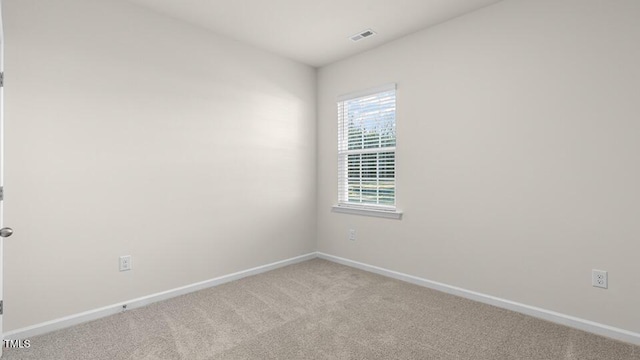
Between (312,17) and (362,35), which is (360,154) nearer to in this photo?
(362,35)

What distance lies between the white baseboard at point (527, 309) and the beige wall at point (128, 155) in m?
1.54

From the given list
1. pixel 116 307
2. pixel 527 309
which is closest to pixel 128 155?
pixel 116 307

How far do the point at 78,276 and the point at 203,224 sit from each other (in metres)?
1.04

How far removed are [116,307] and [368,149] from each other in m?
2.81

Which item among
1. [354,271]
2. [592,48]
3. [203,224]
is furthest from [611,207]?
[203,224]

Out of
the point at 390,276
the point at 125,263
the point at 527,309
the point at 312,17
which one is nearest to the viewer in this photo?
the point at 527,309

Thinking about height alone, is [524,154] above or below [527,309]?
above

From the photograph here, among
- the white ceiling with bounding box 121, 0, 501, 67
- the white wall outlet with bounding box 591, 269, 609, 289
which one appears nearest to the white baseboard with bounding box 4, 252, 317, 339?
the white ceiling with bounding box 121, 0, 501, 67

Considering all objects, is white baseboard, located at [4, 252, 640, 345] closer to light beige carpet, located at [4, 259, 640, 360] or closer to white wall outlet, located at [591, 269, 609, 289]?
light beige carpet, located at [4, 259, 640, 360]

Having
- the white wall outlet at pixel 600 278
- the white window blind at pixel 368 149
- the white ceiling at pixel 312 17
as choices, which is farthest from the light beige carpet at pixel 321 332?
the white ceiling at pixel 312 17

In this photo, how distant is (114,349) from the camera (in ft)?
6.72

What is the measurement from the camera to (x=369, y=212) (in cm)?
367

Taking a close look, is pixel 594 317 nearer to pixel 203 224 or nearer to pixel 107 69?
pixel 203 224

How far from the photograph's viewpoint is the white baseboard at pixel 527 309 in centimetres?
217
